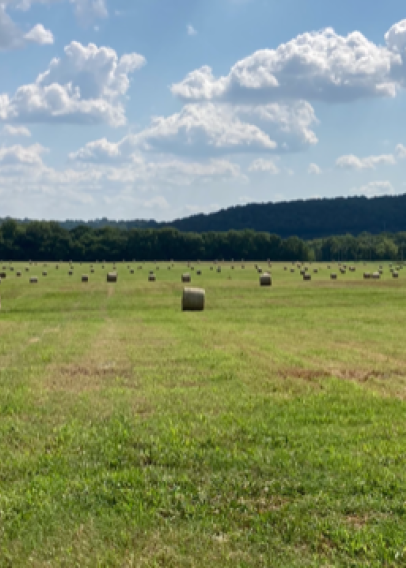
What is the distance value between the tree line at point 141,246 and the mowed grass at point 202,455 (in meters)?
156

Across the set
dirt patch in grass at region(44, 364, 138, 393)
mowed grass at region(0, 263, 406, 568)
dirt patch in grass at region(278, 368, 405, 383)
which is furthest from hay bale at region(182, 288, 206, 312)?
dirt patch in grass at region(278, 368, 405, 383)

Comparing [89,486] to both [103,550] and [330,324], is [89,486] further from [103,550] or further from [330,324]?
[330,324]

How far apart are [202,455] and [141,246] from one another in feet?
572

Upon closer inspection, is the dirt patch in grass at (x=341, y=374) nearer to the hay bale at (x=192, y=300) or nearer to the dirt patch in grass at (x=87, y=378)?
the dirt patch in grass at (x=87, y=378)

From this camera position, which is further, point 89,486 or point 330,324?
point 330,324

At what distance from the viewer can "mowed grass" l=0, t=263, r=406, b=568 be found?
255 inches

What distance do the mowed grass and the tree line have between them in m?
156

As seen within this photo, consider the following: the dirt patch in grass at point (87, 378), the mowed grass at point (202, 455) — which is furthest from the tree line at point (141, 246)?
the mowed grass at point (202, 455)

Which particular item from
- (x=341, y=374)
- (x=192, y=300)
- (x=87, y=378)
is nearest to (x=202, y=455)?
(x=87, y=378)

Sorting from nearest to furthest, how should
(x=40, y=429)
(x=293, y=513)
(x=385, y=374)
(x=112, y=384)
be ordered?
(x=293, y=513), (x=40, y=429), (x=112, y=384), (x=385, y=374)

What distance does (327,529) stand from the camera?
6695 mm

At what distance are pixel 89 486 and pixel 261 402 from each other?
4.70 metres

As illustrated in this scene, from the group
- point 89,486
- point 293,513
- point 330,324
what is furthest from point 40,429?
point 330,324

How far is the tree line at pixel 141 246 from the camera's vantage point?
171m
